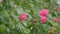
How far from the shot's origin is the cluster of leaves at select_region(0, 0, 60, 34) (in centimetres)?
195

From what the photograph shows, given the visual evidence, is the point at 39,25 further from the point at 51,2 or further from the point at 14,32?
the point at 51,2

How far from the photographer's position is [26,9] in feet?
7.14

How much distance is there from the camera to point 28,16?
2.10 m

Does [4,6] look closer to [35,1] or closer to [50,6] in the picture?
[35,1]

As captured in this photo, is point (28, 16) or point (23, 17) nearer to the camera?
point (23, 17)

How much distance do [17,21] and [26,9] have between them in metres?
0.25

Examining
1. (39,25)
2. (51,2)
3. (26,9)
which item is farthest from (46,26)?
(51,2)

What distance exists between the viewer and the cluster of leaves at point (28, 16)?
1950 mm

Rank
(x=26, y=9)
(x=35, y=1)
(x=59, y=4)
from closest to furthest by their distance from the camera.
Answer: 1. (x=26, y=9)
2. (x=35, y=1)
3. (x=59, y=4)

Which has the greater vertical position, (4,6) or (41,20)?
(4,6)

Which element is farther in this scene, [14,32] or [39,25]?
[39,25]

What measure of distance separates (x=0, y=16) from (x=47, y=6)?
0.79 m

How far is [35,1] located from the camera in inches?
95.6

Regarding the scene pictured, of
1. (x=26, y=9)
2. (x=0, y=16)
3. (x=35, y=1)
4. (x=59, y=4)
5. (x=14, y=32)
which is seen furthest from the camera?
(x=59, y=4)
